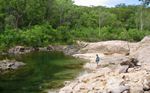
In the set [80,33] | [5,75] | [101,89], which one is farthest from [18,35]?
[101,89]

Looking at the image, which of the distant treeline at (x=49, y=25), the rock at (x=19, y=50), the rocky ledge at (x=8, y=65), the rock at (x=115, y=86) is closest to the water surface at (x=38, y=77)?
the rocky ledge at (x=8, y=65)

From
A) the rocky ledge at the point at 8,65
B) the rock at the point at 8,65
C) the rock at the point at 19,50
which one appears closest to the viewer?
the rocky ledge at the point at 8,65

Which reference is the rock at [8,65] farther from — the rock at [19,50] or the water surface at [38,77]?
the rock at [19,50]

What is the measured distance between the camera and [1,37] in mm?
81188

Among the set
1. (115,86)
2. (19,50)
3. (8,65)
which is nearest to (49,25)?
(19,50)

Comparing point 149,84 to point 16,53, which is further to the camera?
point 16,53

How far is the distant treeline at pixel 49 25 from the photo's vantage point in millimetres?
90938

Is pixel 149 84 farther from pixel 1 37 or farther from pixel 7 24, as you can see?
pixel 7 24

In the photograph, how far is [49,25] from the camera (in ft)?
341

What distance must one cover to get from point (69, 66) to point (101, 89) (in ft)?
83.1

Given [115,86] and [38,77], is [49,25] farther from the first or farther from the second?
[115,86]

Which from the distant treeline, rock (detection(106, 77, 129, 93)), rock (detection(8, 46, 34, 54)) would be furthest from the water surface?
the distant treeline

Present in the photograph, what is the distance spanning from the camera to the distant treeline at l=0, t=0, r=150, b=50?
90.9 metres

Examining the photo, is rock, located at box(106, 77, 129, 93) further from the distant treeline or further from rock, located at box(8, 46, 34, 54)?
rock, located at box(8, 46, 34, 54)
